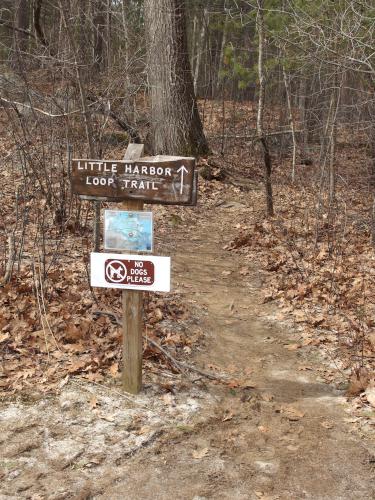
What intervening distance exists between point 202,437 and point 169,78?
863 cm

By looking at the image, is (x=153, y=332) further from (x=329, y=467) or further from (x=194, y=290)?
(x=329, y=467)

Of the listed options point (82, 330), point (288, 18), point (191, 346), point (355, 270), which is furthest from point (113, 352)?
point (288, 18)

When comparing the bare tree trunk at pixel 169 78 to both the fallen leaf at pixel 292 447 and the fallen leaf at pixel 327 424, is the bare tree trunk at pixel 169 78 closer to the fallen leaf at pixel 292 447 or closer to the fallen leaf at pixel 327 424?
the fallen leaf at pixel 327 424

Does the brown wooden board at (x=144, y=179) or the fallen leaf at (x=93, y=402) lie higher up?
the brown wooden board at (x=144, y=179)

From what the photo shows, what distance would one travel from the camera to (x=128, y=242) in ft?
13.3

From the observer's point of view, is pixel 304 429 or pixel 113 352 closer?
pixel 304 429

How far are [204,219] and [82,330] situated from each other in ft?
18.7

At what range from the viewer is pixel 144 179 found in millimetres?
3877

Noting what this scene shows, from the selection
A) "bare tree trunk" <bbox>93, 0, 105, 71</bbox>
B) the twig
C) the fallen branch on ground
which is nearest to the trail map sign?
the fallen branch on ground

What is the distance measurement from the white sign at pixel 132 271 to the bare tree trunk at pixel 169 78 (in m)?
7.33

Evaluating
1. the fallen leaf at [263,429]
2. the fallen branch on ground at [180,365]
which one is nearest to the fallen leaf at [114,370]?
the fallen branch on ground at [180,365]

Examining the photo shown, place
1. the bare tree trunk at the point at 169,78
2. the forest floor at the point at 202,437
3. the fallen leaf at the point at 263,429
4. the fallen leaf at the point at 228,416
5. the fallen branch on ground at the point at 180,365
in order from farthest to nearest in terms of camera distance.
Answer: the bare tree trunk at the point at 169,78
the fallen branch on ground at the point at 180,365
the fallen leaf at the point at 228,416
the fallen leaf at the point at 263,429
the forest floor at the point at 202,437

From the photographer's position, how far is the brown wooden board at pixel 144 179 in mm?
3834

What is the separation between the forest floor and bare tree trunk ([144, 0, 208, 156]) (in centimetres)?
683
